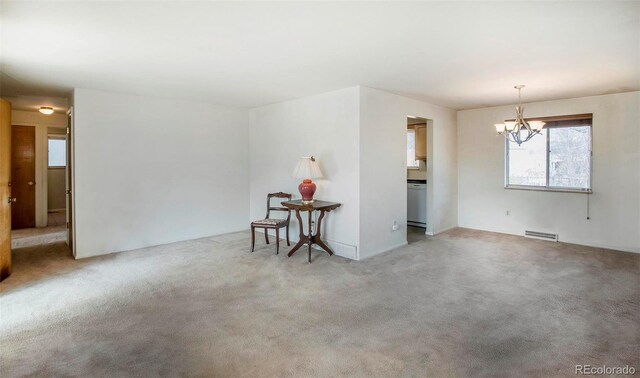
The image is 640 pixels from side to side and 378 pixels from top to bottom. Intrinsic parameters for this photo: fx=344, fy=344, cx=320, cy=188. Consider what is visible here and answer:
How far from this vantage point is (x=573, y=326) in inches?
106

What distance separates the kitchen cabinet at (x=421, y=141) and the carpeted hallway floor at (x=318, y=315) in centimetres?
258

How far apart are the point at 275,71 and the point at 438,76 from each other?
6.08ft

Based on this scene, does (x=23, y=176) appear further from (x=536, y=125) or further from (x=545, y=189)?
(x=545, y=189)

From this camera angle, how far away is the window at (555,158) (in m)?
5.38

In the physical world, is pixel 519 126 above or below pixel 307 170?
above

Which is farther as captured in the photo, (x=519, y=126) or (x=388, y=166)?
(x=388, y=166)

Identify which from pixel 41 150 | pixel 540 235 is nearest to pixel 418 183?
pixel 540 235

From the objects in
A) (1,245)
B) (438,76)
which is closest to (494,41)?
(438,76)

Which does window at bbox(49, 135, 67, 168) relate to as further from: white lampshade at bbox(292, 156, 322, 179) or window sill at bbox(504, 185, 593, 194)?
window sill at bbox(504, 185, 593, 194)

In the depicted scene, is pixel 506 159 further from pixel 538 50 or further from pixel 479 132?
pixel 538 50

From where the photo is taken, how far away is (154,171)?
5.25 meters

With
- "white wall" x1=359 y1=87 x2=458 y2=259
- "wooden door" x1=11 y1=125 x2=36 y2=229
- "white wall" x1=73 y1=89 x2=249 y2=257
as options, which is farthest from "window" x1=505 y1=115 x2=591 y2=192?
"wooden door" x1=11 y1=125 x2=36 y2=229

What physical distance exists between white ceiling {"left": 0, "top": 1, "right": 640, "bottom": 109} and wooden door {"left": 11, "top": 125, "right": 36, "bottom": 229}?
2647 mm

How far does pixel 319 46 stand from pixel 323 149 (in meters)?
2.17
